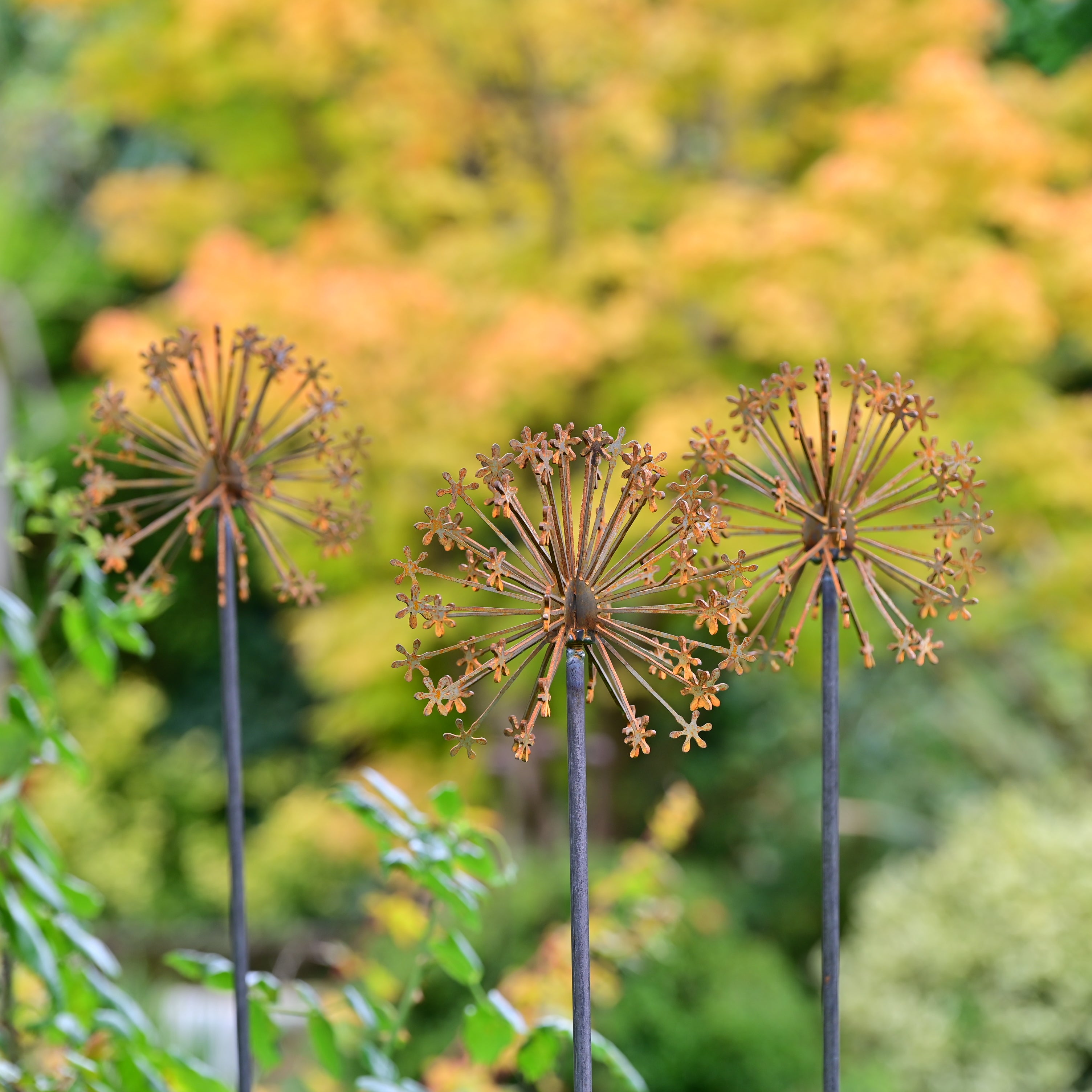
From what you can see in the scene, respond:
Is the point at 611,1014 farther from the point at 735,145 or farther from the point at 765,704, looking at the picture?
the point at 735,145

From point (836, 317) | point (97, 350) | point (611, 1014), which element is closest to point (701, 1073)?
point (611, 1014)

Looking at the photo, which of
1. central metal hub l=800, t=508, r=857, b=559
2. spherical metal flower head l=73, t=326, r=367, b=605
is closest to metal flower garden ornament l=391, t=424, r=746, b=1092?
central metal hub l=800, t=508, r=857, b=559

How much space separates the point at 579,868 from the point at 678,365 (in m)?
3.42

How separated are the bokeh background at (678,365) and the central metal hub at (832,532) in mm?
1201

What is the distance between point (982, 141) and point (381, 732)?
3.40m

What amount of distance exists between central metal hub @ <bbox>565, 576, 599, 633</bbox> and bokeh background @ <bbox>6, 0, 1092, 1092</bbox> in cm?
123

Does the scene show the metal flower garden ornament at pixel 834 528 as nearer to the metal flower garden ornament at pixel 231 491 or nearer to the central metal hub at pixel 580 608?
the central metal hub at pixel 580 608

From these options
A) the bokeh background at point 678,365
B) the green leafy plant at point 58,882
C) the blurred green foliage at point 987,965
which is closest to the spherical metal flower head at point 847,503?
the green leafy plant at point 58,882

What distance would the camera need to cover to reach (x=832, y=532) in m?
0.72

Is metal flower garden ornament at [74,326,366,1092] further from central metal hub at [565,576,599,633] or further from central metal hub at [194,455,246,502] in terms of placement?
central metal hub at [565,576,599,633]

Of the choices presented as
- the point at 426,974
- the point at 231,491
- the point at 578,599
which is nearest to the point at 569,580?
the point at 578,599

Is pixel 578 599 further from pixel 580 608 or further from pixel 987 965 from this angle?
pixel 987 965

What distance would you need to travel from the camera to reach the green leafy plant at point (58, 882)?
96 centimetres

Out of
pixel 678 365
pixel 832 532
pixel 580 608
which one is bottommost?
pixel 580 608
